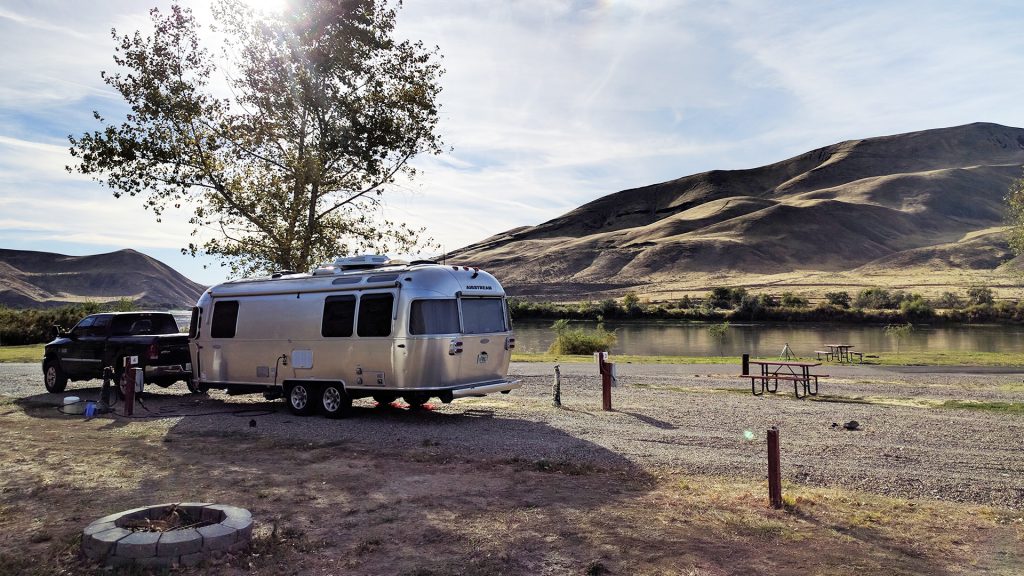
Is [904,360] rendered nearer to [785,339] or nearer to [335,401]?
[785,339]

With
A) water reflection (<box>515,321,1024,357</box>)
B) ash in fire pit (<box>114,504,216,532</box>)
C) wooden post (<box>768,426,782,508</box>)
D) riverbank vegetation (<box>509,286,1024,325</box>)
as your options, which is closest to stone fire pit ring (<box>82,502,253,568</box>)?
ash in fire pit (<box>114,504,216,532</box>)

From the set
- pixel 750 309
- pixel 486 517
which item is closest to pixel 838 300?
pixel 750 309

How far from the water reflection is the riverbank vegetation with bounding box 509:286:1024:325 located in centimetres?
507

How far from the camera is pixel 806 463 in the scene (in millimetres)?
9172

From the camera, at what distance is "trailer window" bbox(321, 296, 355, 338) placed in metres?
13.0

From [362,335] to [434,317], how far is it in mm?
1362

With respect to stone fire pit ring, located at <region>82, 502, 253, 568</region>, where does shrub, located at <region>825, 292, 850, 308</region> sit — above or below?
above

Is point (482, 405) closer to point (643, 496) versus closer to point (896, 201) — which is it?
point (643, 496)

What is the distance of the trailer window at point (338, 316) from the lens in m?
13.0

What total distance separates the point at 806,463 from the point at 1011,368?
19498mm

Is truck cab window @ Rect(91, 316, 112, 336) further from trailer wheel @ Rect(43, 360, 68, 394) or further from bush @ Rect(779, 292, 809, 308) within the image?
bush @ Rect(779, 292, 809, 308)

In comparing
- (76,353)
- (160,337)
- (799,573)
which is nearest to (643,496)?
(799,573)

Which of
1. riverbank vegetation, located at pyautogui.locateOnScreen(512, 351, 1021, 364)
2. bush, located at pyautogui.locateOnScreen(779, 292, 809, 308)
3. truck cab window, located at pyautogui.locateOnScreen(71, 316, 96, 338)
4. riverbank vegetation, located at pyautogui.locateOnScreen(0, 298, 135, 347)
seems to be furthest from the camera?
bush, located at pyautogui.locateOnScreen(779, 292, 809, 308)

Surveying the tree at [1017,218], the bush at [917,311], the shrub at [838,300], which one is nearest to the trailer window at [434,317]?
the tree at [1017,218]
